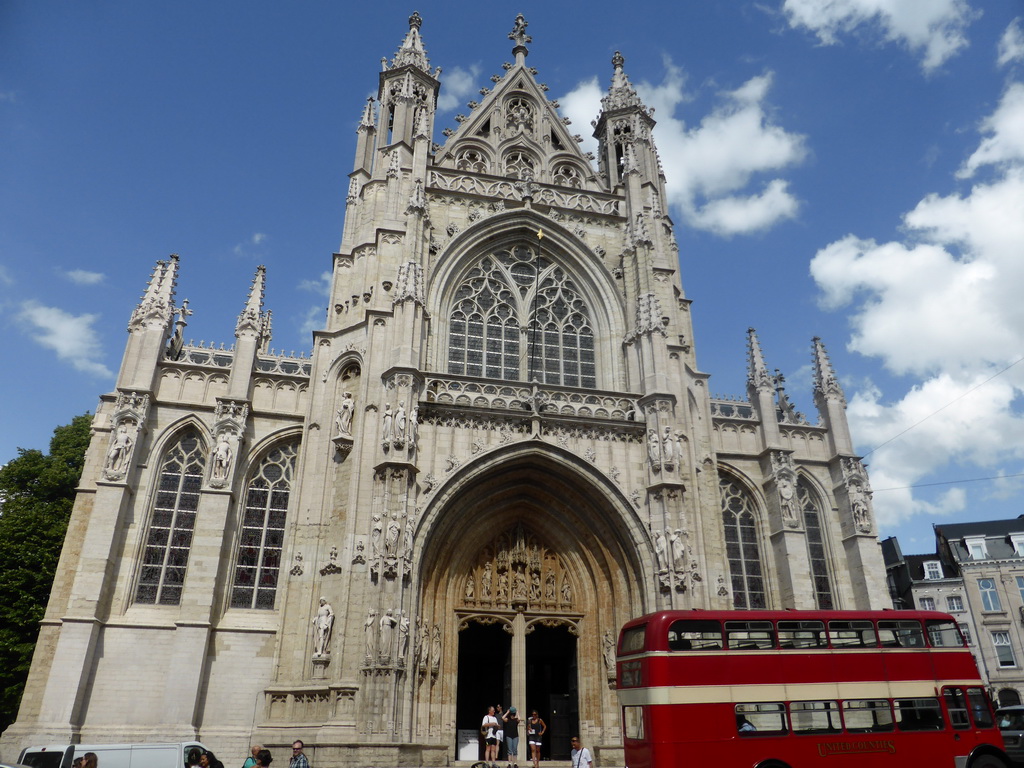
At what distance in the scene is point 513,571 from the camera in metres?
22.3

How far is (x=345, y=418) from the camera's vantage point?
21.3m

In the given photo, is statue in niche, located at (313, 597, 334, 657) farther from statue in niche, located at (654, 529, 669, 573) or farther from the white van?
statue in niche, located at (654, 529, 669, 573)

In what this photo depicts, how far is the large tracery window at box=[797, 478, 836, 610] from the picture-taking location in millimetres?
24469

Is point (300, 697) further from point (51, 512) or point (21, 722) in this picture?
point (51, 512)

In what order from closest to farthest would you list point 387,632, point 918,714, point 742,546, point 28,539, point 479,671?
point 918,714 < point 387,632 < point 479,671 < point 742,546 < point 28,539

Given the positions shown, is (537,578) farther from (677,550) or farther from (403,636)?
(403,636)

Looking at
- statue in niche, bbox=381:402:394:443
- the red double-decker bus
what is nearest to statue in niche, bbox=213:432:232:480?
statue in niche, bbox=381:402:394:443

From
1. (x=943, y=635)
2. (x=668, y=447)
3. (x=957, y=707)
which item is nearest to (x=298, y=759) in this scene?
(x=957, y=707)

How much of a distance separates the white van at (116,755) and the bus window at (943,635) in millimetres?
14693

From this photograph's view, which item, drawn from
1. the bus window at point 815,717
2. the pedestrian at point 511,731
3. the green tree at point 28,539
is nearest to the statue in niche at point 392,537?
the pedestrian at point 511,731

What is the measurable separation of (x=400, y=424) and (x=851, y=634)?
39.4 ft

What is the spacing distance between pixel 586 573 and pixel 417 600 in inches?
227

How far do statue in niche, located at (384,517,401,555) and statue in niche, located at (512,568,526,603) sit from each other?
15.5ft

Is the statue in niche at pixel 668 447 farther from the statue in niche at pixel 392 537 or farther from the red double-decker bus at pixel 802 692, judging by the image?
the statue in niche at pixel 392 537
